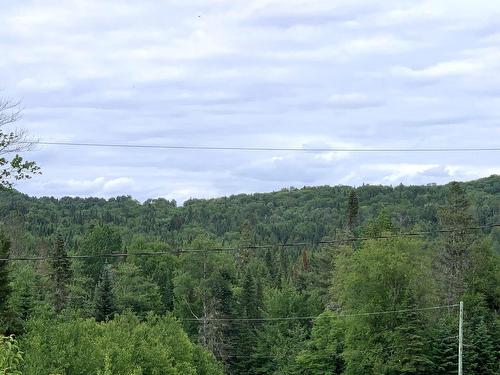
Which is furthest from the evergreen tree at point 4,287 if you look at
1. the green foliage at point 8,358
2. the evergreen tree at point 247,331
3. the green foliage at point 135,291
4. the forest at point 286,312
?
the evergreen tree at point 247,331

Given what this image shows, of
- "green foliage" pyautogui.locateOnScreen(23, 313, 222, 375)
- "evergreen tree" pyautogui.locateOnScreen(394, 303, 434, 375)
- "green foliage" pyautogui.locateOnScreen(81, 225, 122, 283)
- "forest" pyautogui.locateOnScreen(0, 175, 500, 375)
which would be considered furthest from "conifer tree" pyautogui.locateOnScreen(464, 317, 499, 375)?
"green foliage" pyautogui.locateOnScreen(81, 225, 122, 283)

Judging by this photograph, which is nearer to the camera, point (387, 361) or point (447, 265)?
point (387, 361)

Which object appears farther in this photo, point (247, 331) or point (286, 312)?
point (286, 312)

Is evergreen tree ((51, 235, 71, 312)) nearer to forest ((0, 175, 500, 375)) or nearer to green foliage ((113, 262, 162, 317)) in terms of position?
forest ((0, 175, 500, 375))

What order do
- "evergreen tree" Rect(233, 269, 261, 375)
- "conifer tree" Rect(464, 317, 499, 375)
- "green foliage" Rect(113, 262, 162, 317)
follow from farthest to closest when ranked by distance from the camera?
"green foliage" Rect(113, 262, 162, 317) < "evergreen tree" Rect(233, 269, 261, 375) < "conifer tree" Rect(464, 317, 499, 375)

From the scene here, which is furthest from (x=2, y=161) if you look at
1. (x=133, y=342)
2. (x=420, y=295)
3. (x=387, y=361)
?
(x=420, y=295)

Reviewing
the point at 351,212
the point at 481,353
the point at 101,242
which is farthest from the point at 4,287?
the point at 101,242

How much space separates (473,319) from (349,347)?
10.1 m

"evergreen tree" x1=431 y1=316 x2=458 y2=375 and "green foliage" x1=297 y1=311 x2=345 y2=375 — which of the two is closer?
"evergreen tree" x1=431 y1=316 x2=458 y2=375

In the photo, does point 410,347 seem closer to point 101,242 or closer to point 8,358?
point 8,358

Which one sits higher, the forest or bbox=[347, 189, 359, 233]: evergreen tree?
bbox=[347, 189, 359, 233]: evergreen tree

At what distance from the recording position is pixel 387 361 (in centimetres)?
5266

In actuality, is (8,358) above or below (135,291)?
above

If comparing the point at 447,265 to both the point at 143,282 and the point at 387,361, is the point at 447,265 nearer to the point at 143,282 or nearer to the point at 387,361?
the point at 387,361
